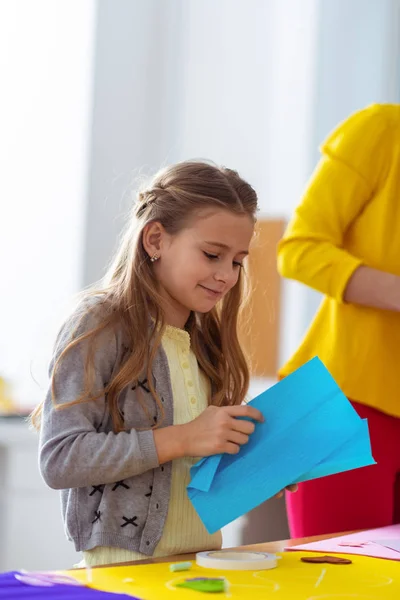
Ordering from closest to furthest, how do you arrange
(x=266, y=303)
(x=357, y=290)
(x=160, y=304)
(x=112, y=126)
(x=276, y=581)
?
(x=276, y=581) < (x=160, y=304) < (x=357, y=290) < (x=266, y=303) < (x=112, y=126)

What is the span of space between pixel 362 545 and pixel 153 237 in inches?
20.3

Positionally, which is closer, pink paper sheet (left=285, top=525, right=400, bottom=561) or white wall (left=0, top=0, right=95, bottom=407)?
pink paper sheet (left=285, top=525, right=400, bottom=561)

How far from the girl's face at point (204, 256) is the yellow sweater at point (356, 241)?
0.79 feet

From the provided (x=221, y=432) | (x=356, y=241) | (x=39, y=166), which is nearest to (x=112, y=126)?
(x=39, y=166)

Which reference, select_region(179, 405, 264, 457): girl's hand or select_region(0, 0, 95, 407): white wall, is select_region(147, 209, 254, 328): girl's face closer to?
select_region(179, 405, 264, 457): girl's hand

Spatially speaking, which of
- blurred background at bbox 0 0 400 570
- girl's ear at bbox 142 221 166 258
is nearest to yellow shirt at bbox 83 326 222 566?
girl's ear at bbox 142 221 166 258

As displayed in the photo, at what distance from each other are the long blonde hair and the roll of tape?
246mm

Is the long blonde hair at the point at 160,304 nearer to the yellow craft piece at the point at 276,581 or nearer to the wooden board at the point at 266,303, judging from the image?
the yellow craft piece at the point at 276,581

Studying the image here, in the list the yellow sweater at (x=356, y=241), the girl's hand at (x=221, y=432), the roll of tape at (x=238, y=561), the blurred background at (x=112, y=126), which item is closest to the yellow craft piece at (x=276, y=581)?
the roll of tape at (x=238, y=561)

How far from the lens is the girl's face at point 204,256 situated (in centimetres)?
117

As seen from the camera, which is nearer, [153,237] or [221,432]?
[221,432]

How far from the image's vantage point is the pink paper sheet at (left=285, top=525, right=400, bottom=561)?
3.45 ft

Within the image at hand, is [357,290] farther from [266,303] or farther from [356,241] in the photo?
[266,303]

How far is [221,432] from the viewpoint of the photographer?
100 centimetres
